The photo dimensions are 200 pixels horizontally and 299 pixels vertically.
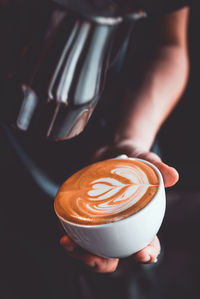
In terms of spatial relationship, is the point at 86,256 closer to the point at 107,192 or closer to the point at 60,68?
the point at 107,192

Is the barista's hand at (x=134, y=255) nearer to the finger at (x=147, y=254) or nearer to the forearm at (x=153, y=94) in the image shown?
the finger at (x=147, y=254)

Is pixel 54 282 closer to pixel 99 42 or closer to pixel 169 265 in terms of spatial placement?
pixel 169 265

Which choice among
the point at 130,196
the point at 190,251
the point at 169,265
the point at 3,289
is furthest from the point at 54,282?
the point at 130,196

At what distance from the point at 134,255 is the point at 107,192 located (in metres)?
0.14

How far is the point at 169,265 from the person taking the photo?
1398mm

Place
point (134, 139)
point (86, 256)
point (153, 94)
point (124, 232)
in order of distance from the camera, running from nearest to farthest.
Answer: point (124, 232), point (86, 256), point (134, 139), point (153, 94)

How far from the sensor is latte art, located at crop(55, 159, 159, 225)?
0.53 m

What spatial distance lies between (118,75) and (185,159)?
667 mm

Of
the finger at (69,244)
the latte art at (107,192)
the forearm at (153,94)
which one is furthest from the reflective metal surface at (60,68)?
the forearm at (153,94)

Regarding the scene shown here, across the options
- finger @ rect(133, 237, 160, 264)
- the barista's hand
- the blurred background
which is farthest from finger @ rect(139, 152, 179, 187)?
the blurred background

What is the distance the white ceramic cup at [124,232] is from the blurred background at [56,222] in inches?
18.3

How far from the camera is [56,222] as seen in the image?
106 cm

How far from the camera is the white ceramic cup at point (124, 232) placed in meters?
0.49

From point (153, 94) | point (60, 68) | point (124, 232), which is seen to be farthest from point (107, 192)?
point (153, 94)
